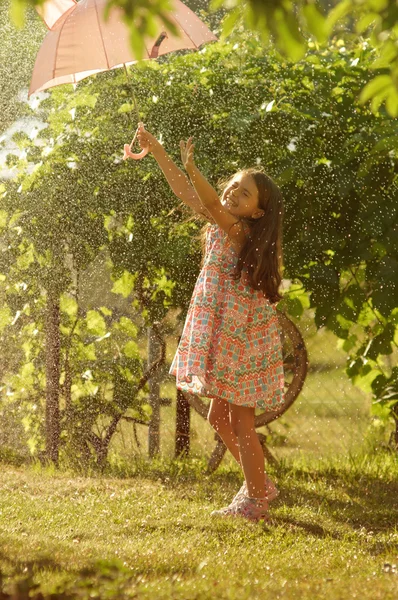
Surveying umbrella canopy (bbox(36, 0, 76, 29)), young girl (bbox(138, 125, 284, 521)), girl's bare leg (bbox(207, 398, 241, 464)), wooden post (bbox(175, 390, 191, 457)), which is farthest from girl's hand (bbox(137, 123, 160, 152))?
wooden post (bbox(175, 390, 191, 457))

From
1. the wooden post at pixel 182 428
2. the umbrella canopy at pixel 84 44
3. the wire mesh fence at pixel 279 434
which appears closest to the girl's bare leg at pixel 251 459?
the wire mesh fence at pixel 279 434

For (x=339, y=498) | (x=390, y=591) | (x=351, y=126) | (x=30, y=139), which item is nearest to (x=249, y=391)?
(x=339, y=498)

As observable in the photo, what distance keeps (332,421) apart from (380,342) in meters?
3.30

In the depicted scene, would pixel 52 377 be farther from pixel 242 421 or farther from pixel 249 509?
pixel 249 509

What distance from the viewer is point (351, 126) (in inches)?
172

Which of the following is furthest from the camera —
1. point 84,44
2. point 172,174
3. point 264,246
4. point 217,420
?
point 84,44

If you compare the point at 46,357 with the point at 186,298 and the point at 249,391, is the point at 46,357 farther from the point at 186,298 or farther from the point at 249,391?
the point at 249,391

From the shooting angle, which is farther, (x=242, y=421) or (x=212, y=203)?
(x=242, y=421)

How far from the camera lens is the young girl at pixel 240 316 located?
3.46m

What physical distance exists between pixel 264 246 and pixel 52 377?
1905 millimetres

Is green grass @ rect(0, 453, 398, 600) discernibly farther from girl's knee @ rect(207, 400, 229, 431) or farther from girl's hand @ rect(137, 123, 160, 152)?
girl's hand @ rect(137, 123, 160, 152)

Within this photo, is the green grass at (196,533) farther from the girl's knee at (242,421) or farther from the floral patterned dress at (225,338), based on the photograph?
the floral patterned dress at (225,338)

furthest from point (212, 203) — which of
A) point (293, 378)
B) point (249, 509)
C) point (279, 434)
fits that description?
point (279, 434)

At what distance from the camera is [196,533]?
3.26 metres
